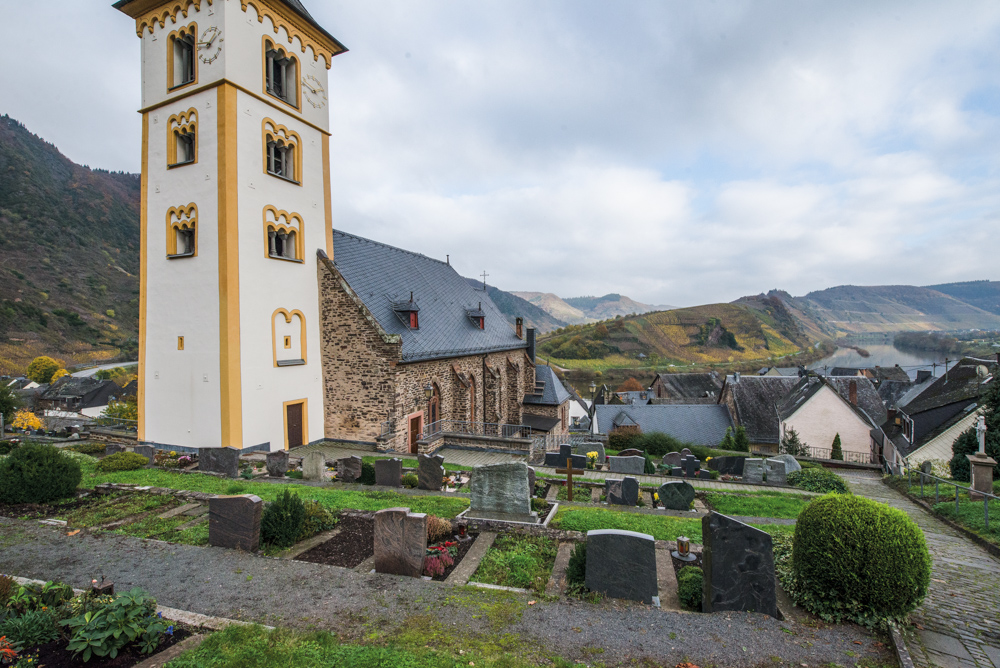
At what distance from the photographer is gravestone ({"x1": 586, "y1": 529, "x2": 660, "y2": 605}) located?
19.9 feet

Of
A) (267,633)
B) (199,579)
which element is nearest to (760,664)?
(267,633)

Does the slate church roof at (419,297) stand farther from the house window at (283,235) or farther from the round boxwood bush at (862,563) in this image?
the round boxwood bush at (862,563)

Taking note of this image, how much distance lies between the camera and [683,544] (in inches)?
299

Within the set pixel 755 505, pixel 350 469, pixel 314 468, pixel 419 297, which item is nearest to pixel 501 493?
pixel 350 469

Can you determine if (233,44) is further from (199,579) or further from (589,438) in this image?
(589,438)

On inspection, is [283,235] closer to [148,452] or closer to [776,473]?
[148,452]

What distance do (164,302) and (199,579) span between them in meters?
13.8

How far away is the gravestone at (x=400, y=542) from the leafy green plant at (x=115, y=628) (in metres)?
2.60

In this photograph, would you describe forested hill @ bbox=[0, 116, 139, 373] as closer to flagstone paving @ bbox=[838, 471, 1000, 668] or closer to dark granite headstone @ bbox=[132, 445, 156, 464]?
dark granite headstone @ bbox=[132, 445, 156, 464]

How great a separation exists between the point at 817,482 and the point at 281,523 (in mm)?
16331

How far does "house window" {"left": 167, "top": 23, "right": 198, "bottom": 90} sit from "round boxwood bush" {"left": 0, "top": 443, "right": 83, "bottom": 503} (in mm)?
13134

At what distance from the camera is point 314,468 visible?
13094mm

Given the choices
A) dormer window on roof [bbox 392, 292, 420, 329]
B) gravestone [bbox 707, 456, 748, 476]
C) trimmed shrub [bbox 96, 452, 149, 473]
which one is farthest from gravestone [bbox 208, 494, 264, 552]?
gravestone [bbox 707, 456, 748, 476]

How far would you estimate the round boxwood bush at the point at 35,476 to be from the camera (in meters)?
9.84
